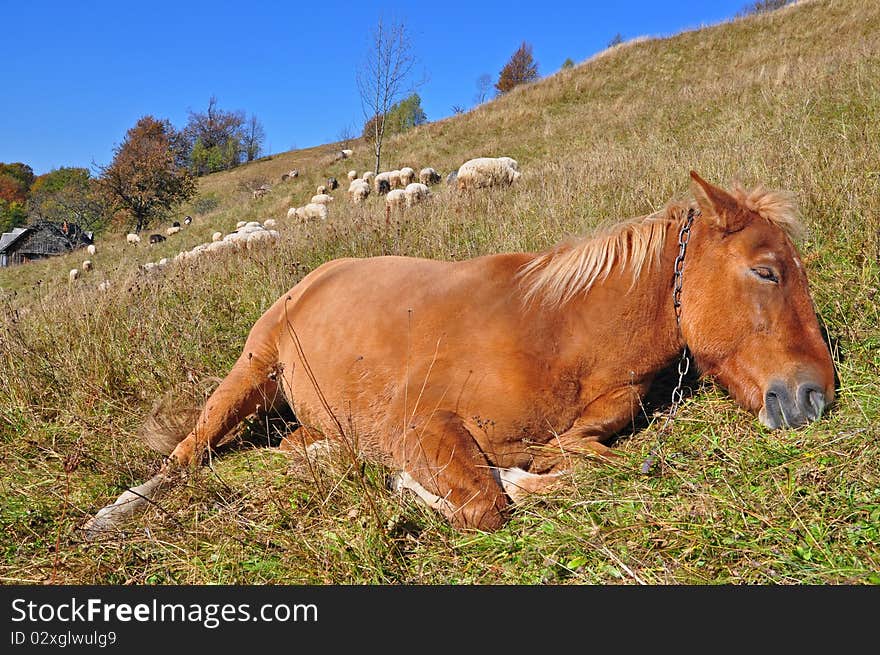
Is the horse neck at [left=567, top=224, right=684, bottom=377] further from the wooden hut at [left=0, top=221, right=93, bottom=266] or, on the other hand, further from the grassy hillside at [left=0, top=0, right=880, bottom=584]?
the wooden hut at [left=0, top=221, right=93, bottom=266]

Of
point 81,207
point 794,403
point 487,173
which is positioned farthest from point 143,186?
point 794,403

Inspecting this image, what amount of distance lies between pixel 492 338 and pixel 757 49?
23340 mm

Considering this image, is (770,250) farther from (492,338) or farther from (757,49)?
(757,49)

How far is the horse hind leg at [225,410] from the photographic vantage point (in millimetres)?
3270

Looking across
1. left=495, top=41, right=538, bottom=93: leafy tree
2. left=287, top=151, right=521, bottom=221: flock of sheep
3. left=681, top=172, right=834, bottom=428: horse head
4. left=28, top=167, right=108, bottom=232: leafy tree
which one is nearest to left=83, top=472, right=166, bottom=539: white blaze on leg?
left=681, top=172, right=834, bottom=428: horse head

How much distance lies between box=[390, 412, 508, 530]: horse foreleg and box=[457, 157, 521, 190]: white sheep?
32.2ft

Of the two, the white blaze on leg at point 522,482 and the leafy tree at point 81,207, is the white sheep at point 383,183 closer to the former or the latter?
the white blaze on leg at point 522,482

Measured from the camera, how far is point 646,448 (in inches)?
112

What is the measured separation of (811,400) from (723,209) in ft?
3.20

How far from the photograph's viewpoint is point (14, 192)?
70.8 meters

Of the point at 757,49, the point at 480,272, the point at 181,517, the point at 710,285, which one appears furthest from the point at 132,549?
the point at 757,49

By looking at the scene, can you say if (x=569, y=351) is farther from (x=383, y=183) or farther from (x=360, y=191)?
(x=360, y=191)

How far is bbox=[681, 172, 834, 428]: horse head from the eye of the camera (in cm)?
251

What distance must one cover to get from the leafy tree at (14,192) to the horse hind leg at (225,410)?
238ft
